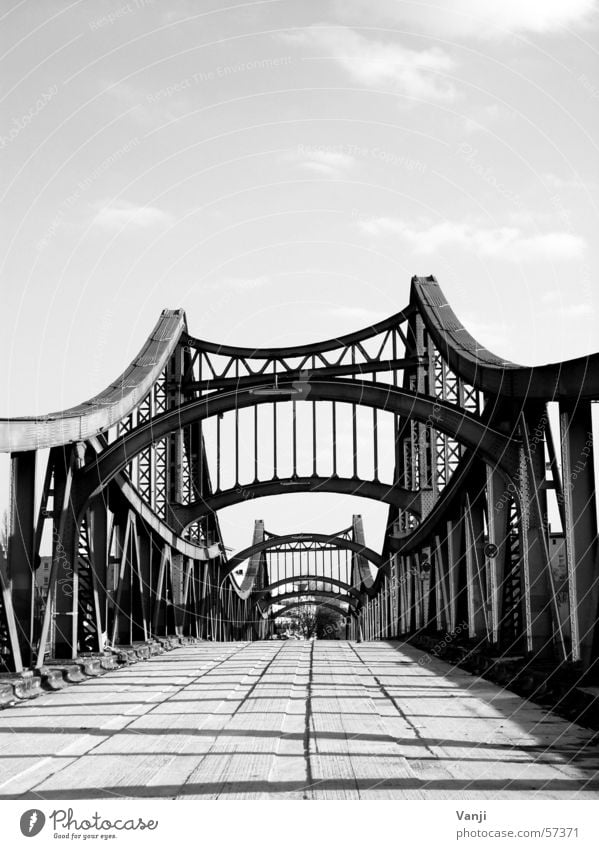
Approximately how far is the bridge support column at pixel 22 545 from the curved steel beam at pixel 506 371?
827 cm

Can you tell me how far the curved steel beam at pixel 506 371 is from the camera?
46.8 feet

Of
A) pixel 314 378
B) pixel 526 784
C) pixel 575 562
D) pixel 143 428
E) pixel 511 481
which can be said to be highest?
pixel 314 378

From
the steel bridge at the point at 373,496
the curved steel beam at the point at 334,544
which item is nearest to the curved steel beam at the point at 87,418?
the steel bridge at the point at 373,496

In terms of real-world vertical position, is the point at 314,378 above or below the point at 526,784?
above

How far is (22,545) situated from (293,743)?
7.24 metres

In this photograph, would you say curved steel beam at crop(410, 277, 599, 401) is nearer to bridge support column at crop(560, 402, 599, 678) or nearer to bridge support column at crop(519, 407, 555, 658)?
bridge support column at crop(560, 402, 599, 678)

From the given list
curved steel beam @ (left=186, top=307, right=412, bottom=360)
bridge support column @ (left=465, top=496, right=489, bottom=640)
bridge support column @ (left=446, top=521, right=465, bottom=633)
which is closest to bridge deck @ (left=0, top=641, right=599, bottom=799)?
bridge support column @ (left=465, top=496, right=489, bottom=640)

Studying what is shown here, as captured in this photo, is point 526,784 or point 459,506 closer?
point 526,784

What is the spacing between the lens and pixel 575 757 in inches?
402

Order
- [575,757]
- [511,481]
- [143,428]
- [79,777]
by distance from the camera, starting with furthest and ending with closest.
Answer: [143,428], [511,481], [575,757], [79,777]

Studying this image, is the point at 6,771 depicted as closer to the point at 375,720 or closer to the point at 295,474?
the point at 375,720

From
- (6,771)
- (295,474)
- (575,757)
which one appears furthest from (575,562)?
(295,474)

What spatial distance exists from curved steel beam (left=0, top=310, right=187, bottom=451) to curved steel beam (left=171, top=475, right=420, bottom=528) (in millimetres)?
6697

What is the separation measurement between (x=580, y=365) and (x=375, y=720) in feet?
17.8
